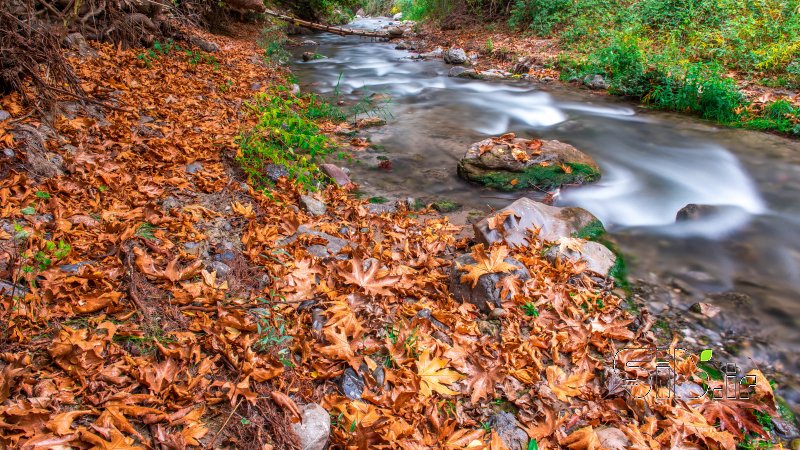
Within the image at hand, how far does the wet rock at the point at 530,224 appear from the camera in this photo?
14.1 feet

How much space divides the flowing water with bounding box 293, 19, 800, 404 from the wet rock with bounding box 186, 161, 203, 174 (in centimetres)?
212

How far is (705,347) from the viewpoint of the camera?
356 cm

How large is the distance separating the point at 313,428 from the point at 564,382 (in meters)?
1.70

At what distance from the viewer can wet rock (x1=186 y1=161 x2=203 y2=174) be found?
4.78 meters

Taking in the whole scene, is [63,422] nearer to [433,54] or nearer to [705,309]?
[705,309]

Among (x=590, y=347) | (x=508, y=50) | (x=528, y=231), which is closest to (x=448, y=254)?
(x=528, y=231)

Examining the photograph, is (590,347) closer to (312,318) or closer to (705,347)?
(705,347)

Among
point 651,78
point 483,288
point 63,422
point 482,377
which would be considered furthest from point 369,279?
point 651,78

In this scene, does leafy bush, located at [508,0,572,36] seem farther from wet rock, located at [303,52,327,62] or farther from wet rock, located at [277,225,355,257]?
wet rock, located at [277,225,355,257]

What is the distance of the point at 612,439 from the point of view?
8.35 feet

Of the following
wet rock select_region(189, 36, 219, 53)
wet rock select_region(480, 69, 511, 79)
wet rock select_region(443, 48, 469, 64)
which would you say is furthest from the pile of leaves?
wet rock select_region(443, 48, 469, 64)

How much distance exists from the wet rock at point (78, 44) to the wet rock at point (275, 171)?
4.35m

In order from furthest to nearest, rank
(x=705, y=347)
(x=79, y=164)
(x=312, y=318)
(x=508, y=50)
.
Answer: (x=508, y=50) → (x=79, y=164) → (x=705, y=347) → (x=312, y=318)

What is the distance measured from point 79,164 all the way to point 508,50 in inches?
548
